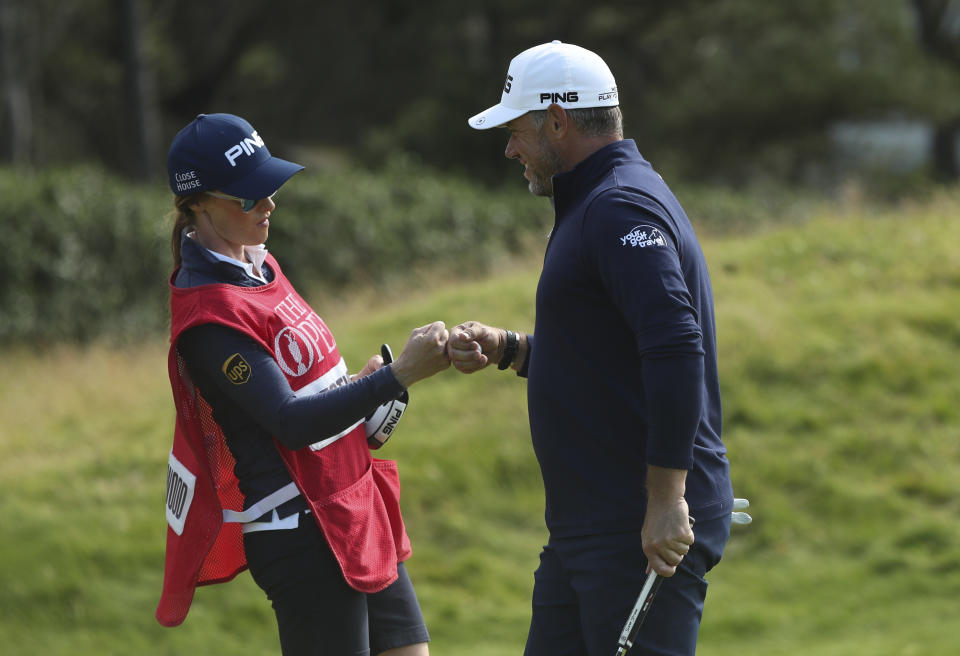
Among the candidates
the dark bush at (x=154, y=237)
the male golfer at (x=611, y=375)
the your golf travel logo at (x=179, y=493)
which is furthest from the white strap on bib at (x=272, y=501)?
the dark bush at (x=154, y=237)

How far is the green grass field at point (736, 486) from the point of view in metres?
7.58

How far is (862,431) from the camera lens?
877 cm

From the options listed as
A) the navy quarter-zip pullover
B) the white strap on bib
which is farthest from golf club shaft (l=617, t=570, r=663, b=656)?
the white strap on bib

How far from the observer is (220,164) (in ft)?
11.0

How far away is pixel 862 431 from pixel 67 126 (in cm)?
2585

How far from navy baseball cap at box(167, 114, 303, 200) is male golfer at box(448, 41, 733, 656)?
25.6 inches

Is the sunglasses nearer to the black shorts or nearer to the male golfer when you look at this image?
the male golfer

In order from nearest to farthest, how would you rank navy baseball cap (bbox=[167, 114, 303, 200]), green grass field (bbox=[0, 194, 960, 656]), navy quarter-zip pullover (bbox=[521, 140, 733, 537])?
navy quarter-zip pullover (bbox=[521, 140, 733, 537]) < navy baseball cap (bbox=[167, 114, 303, 200]) < green grass field (bbox=[0, 194, 960, 656])

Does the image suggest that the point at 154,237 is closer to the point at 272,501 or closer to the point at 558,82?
the point at 272,501

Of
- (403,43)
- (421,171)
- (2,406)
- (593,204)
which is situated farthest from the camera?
(403,43)

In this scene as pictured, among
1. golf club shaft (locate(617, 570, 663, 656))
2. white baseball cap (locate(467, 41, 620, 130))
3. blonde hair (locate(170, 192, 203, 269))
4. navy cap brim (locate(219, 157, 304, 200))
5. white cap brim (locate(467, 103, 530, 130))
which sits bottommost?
golf club shaft (locate(617, 570, 663, 656))

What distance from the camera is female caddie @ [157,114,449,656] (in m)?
3.32

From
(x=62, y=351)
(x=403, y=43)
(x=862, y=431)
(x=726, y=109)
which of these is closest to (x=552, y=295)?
(x=862, y=431)

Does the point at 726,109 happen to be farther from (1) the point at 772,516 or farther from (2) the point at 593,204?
(2) the point at 593,204
